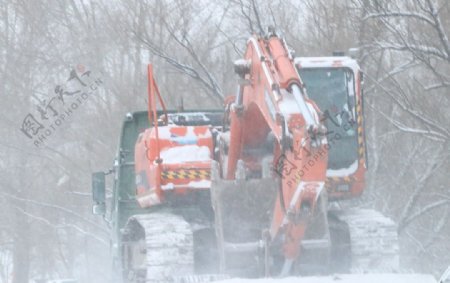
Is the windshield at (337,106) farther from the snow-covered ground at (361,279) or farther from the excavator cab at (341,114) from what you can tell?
the snow-covered ground at (361,279)

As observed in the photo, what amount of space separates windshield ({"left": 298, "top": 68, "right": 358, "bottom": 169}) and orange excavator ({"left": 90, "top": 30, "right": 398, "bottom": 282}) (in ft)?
0.04

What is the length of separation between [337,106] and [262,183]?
2.15 m

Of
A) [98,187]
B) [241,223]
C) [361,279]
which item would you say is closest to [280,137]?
[361,279]

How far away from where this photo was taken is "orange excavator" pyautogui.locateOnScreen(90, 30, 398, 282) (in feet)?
30.7

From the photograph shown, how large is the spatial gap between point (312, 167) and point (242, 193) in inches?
70.1

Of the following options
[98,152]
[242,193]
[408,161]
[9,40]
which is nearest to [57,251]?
[9,40]

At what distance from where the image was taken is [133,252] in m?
13.2

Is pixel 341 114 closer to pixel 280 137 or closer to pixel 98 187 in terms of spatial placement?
pixel 280 137

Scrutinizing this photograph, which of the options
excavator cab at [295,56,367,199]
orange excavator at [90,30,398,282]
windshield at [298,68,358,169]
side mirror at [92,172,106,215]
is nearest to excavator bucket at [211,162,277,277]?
orange excavator at [90,30,398,282]

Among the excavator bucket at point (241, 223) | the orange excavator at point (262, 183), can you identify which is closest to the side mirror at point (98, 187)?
the orange excavator at point (262, 183)

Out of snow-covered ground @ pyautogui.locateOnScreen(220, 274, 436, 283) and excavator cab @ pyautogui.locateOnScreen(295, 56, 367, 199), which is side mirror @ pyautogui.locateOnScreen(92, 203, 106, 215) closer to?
excavator cab @ pyautogui.locateOnScreen(295, 56, 367, 199)

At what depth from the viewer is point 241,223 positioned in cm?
1061

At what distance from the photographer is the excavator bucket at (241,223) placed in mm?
10477

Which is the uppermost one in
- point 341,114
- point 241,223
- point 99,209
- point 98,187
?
point 341,114
